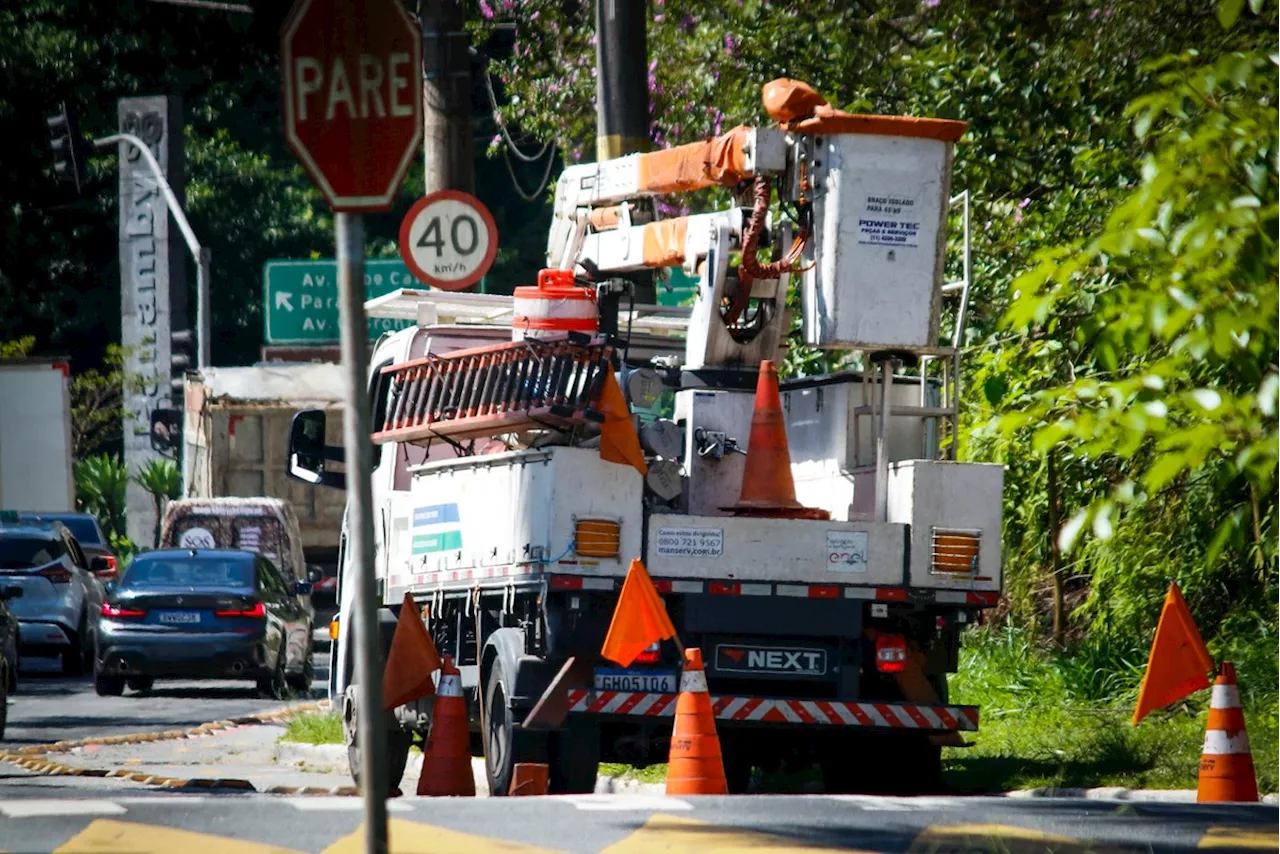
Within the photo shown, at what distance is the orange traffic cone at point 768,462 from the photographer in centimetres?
1196

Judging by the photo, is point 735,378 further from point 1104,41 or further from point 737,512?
point 1104,41

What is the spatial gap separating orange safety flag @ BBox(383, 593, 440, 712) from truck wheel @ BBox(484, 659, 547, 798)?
1.13 feet

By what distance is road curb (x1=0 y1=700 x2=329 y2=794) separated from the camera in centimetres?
1383

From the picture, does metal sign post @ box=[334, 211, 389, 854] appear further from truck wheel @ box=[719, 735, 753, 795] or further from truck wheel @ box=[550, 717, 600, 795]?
truck wheel @ box=[719, 735, 753, 795]

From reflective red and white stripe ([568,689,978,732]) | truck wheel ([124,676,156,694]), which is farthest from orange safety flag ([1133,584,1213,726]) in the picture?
truck wheel ([124,676,156,694])

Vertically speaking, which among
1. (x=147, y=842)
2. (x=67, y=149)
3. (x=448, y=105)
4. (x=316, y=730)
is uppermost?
(x=67, y=149)

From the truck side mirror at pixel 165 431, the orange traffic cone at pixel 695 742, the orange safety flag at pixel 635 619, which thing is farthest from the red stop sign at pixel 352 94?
the truck side mirror at pixel 165 431

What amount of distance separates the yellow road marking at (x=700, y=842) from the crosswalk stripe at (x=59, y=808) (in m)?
2.01

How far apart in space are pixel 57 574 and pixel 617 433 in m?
15.5

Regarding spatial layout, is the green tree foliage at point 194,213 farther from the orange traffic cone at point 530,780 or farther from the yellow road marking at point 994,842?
the yellow road marking at point 994,842

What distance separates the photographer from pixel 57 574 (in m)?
25.7

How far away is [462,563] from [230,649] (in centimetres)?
983

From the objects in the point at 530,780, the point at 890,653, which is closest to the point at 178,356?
the point at 890,653

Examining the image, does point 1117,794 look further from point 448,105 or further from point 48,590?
point 48,590
